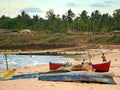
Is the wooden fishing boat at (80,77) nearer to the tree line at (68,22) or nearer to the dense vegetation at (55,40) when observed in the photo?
the dense vegetation at (55,40)

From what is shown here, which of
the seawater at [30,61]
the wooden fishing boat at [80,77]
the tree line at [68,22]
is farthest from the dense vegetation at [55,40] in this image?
the wooden fishing boat at [80,77]

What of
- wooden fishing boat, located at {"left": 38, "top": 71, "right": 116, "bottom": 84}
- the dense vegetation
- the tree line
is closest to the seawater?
wooden fishing boat, located at {"left": 38, "top": 71, "right": 116, "bottom": 84}

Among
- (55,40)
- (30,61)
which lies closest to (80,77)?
(30,61)

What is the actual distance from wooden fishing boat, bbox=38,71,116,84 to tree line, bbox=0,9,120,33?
78.0m

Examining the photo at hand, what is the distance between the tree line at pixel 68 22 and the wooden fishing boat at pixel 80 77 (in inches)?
3072

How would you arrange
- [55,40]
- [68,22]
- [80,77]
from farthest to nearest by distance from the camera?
1. [68,22]
2. [55,40]
3. [80,77]

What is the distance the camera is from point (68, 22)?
121 m

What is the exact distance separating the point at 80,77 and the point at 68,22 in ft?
337

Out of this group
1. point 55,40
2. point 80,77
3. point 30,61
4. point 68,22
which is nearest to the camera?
point 80,77

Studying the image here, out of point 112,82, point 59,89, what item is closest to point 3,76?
point 59,89

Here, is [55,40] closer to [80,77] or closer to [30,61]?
[30,61]

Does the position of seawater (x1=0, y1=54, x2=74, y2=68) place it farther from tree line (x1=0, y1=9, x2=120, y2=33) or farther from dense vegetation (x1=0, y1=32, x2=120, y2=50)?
tree line (x1=0, y1=9, x2=120, y2=33)

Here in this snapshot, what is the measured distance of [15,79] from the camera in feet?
67.8

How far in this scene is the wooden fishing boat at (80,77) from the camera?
1814cm
